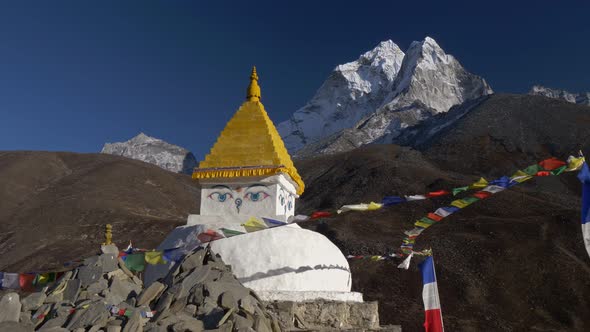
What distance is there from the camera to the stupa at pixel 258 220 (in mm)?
6723

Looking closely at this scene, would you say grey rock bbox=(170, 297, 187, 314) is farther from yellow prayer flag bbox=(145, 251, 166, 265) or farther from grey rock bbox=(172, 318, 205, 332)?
yellow prayer flag bbox=(145, 251, 166, 265)

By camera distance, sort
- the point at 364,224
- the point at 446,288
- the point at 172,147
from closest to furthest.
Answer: the point at 446,288
the point at 364,224
the point at 172,147

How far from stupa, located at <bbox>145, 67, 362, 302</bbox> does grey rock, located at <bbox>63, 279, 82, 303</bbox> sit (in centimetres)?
118

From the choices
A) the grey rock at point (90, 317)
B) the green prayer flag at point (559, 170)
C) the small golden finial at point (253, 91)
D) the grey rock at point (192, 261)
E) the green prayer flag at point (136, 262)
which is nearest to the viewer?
the grey rock at point (90, 317)

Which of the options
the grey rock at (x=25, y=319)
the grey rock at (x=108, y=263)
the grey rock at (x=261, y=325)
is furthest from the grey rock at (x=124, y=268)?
the grey rock at (x=261, y=325)

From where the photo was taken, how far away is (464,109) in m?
58.1

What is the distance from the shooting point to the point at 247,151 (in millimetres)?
8125

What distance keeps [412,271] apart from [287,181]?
15.7m

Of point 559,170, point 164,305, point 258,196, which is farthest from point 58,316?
point 559,170

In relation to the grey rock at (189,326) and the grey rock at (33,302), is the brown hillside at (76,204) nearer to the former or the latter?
the grey rock at (33,302)

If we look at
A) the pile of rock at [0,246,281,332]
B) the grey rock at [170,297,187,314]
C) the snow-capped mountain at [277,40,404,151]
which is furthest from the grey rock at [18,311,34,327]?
the snow-capped mountain at [277,40,404,151]

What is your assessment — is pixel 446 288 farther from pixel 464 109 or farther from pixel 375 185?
pixel 464 109

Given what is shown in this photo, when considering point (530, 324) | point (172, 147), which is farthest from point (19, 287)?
point (172, 147)

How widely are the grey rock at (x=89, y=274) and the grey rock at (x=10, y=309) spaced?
80 cm
